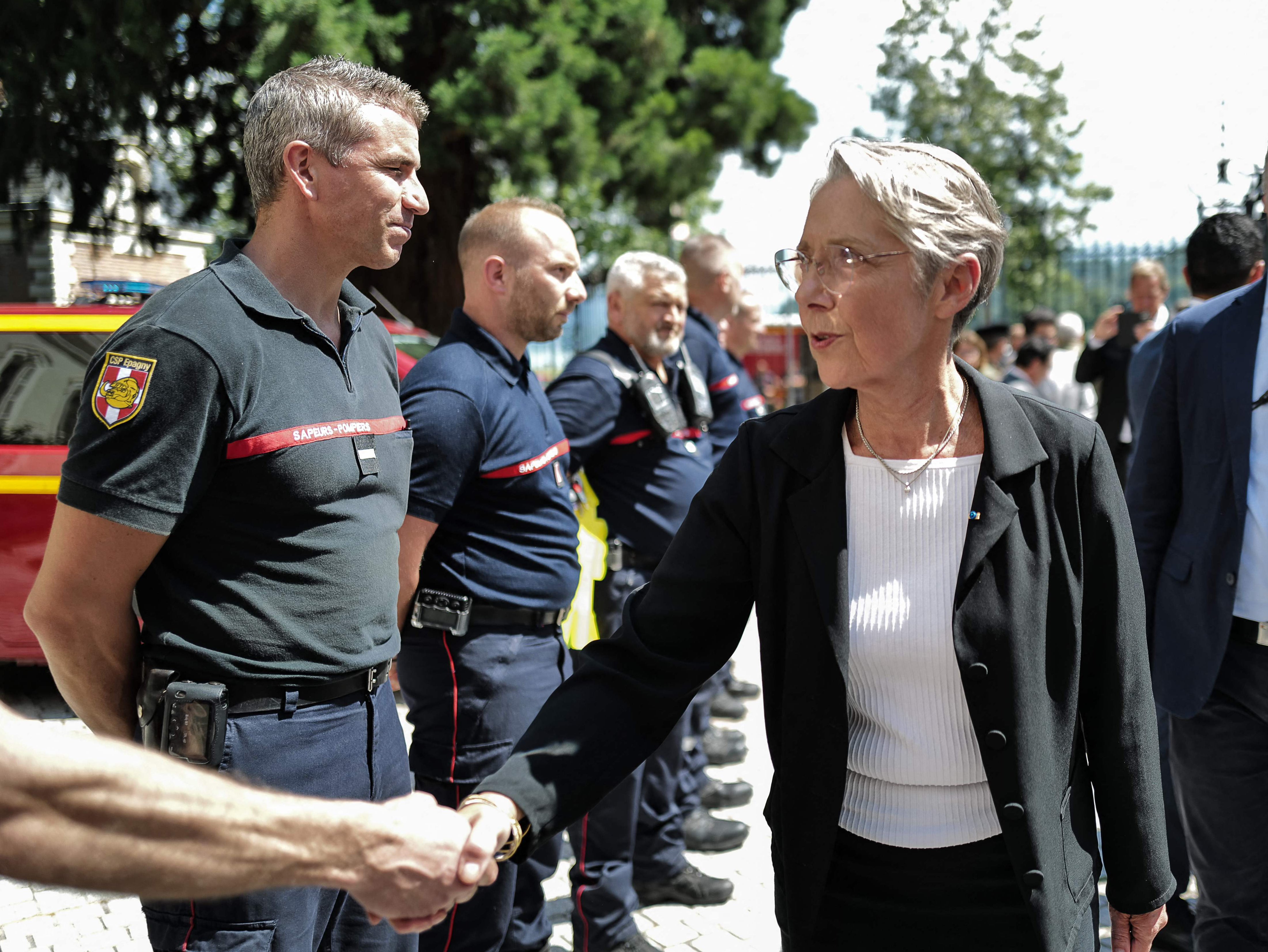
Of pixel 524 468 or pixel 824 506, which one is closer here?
pixel 824 506

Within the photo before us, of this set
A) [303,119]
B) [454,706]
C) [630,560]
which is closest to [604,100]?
[630,560]

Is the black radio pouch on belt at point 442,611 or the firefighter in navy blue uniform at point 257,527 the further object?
the black radio pouch on belt at point 442,611

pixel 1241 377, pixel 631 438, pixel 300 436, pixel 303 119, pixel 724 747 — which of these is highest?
pixel 303 119

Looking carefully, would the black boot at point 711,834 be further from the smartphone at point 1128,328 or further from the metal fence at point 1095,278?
the metal fence at point 1095,278

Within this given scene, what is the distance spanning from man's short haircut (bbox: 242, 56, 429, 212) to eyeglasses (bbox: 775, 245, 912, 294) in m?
0.99

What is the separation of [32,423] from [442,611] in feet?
12.4

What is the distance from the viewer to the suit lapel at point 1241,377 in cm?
286

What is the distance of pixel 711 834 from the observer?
15.7 feet

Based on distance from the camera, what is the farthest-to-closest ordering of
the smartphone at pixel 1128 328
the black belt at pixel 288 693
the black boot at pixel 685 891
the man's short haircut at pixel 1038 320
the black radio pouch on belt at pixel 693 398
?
the man's short haircut at pixel 1038 320, the smartphone at pixel 1128 328, the black radio pouch on belt at pixel 693 398, the black boot at pixel 685 891, the black belt at pixel 288 693

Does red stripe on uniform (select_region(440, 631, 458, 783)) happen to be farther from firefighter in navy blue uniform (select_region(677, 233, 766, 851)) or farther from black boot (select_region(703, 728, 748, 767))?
black boot (select_region(703, 728, 748, 767))

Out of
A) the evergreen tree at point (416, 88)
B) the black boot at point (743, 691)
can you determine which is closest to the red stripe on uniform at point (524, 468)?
the black boot at point (743, 691)

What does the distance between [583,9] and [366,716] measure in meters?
10.4

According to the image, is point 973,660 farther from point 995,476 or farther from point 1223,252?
point 1223,252

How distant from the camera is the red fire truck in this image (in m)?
5.66
